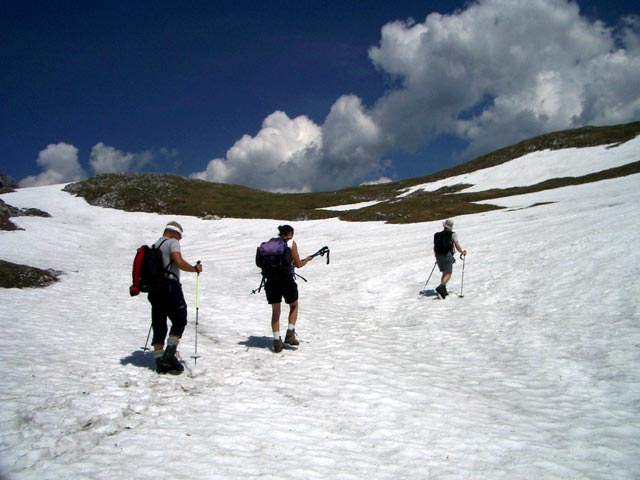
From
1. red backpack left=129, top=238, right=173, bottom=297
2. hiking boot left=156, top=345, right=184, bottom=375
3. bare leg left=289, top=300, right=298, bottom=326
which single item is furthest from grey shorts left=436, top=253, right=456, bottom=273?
red backpack left=129, top=238, right=173, bottom=297

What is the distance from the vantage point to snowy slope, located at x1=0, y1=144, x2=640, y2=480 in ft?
18.8

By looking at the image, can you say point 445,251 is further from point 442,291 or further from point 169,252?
point 169,252

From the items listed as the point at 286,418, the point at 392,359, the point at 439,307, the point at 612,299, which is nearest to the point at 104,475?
the point at 286,418

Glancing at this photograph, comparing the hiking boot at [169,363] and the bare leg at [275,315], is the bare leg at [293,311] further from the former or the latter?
the hiking boot at [169,363]

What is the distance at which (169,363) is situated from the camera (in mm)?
8781

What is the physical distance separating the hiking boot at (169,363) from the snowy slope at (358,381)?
1.02 feet

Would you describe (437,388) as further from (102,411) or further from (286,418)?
(102,411)

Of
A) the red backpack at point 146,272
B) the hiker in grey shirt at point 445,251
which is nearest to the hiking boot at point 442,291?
the hiker in grey shirt at point 445,251

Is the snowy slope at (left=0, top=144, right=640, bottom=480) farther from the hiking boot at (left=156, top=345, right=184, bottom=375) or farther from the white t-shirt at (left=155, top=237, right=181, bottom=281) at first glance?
the white t-shirt at (left=155, top=237, right=181, bottom=281)

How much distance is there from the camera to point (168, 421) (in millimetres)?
6742

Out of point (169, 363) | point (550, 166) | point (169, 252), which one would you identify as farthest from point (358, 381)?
point (550, 166)

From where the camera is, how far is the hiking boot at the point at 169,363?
28.8 feet

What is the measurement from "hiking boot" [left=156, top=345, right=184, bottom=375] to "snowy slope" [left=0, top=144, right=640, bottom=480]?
1.02ft

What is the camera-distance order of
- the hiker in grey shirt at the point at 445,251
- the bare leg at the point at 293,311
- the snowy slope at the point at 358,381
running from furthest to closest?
the hiker in grey shirt at the point at 445,251
the bare leg at the point at 293,311
the snowy slope at the point at 358,381
